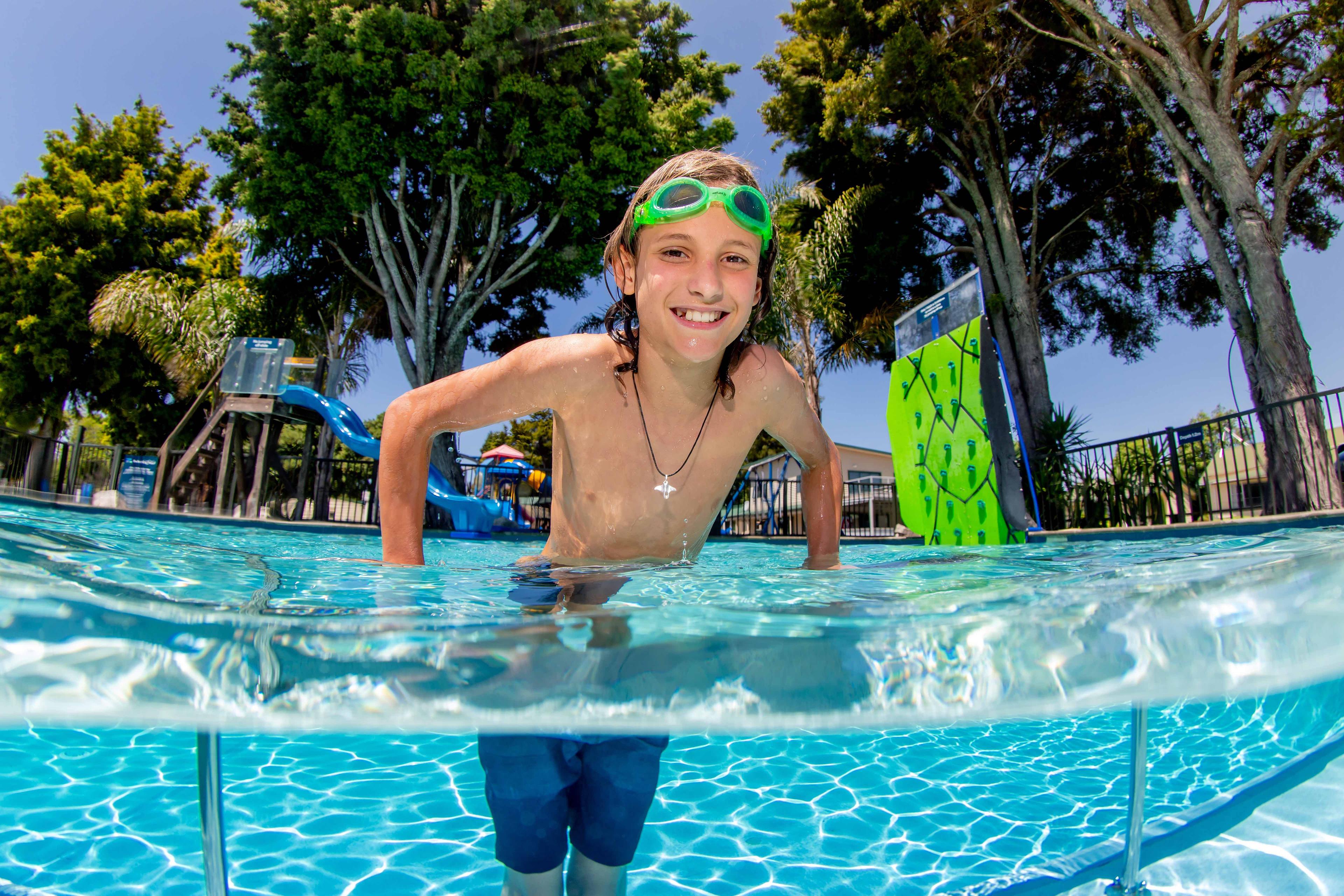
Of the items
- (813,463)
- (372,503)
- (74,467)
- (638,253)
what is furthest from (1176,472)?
(74,467)

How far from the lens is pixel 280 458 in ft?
47.5

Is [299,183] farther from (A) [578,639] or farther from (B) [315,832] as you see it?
(A) [578,639]

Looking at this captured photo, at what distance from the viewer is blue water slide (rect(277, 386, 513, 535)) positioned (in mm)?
10508

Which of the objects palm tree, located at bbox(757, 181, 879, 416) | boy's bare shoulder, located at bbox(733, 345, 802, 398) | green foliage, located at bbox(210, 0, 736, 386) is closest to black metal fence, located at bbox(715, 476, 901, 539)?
palm tree, located at bbox(757, 181, 879, 416)

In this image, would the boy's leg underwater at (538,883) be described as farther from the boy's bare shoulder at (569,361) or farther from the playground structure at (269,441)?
the playground structure at (269,441)

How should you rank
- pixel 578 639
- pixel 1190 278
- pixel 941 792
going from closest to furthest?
pixel 578 639, pixel 941 792, pixel 1190 278

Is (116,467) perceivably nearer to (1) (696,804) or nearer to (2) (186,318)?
(2) (186,318)

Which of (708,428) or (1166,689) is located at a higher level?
(708,428)

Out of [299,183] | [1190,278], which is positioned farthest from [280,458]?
[1190,278]

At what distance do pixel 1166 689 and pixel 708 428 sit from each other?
1.44 metres

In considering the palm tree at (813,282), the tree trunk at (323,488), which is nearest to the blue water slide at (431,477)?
the tree trunk at (323,488)

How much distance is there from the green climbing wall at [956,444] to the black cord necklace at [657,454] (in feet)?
15.1

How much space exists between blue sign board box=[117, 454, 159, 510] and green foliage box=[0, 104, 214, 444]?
25.9ft

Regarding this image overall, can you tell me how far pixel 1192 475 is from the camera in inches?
375
